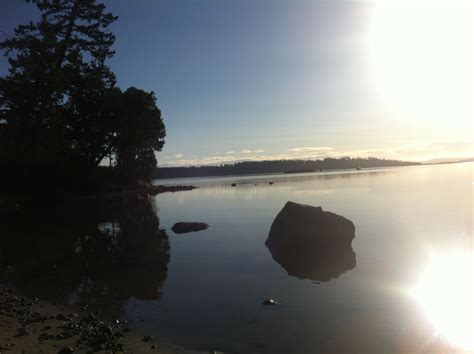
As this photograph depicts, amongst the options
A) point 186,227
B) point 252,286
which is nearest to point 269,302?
point 252,286

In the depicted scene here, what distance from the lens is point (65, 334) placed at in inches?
316

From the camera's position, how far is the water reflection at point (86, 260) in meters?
12.3

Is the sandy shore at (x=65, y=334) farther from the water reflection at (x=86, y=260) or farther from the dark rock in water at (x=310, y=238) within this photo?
the dark rock in water at (x=310, y=238)

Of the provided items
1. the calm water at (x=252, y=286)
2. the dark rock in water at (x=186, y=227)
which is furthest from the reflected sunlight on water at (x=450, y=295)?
the dark rock in water at (x=186, y=227)

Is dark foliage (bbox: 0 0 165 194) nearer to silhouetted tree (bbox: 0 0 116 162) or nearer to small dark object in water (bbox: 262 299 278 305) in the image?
silhouetted tree (bbox: 0 0 116 162)

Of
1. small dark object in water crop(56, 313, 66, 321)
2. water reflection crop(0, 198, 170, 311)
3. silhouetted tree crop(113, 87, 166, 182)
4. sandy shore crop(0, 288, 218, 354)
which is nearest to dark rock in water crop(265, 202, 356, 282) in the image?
water reflection crop(0, 198, 170, 311)

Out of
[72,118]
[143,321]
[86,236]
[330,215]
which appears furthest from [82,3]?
[143,321]

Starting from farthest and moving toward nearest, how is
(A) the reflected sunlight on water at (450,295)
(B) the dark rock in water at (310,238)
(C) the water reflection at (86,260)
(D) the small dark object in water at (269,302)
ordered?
(B) the dark rock in water at (310,238), (C) the water reflection at (86,260), (D) the small dark object in water at (269,302), (A) the reflected sunlight on water at (450,295)

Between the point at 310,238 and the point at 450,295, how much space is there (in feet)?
24.9

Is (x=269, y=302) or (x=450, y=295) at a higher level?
(x=269, y=302)

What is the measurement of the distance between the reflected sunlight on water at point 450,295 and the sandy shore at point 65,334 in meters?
6.09

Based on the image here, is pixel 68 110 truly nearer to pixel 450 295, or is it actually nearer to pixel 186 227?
pixel 186 227

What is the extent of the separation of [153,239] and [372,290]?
13863 millimetres

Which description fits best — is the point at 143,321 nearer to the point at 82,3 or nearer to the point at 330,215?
the point at 330,215
